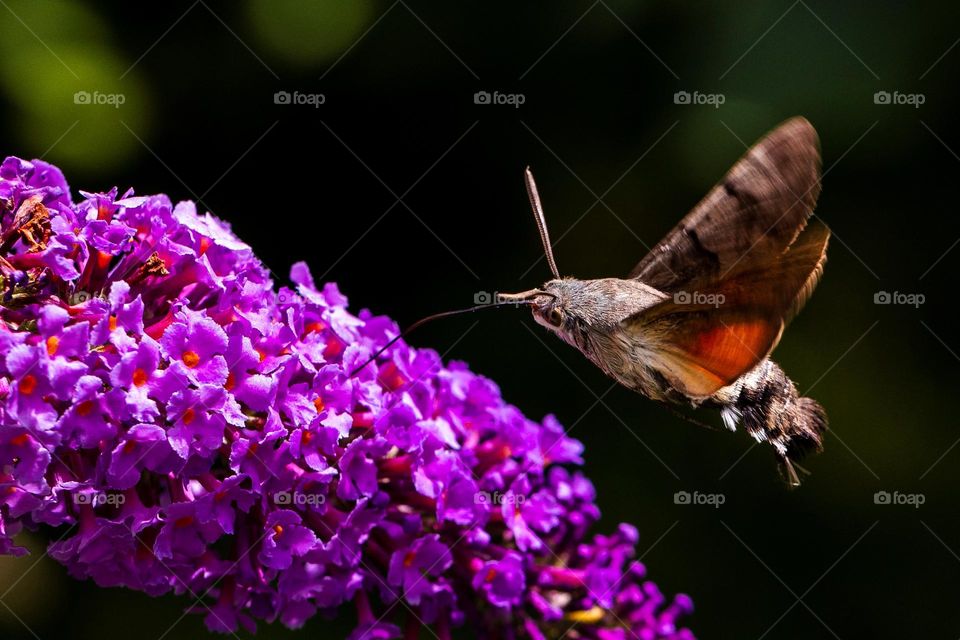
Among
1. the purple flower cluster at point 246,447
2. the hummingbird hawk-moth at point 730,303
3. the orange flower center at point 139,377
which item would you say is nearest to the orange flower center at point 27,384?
the purple flower cluster at point 246,447

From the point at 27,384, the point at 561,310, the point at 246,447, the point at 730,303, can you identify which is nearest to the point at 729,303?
the point at 730,303

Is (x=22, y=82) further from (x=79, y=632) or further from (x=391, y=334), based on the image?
(x=79, y=632)

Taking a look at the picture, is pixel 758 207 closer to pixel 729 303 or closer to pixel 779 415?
pixel 729 303

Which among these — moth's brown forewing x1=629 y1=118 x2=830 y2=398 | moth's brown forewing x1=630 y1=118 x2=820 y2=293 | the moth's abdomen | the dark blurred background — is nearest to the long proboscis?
moth's brown forewing x1=629 y1=118 x2=830 y2=398

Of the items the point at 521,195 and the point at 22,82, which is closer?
the point at 22,82

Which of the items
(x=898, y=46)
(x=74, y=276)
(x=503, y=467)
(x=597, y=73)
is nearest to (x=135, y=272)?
(x=74, y=276)
